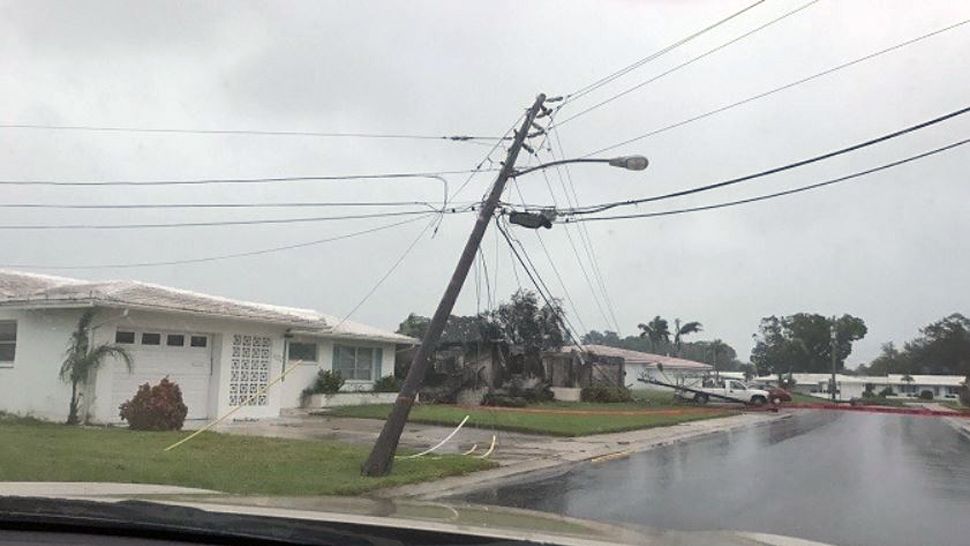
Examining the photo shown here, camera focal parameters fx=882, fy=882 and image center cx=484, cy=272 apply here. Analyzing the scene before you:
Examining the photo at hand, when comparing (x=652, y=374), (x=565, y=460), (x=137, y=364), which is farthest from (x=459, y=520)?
(x=652, y=374)

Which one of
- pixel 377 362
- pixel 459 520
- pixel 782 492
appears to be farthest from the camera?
pixel 377 362

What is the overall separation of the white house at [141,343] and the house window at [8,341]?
0.08 feet

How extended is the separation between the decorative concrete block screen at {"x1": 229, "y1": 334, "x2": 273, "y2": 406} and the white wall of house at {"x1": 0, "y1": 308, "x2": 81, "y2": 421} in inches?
179

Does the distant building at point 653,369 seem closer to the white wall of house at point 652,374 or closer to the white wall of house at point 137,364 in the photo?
the white wall of house at point 652,374

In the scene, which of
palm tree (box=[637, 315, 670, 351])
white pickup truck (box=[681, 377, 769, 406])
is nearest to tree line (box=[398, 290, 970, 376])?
palm tree (box=[637, 315, 670, 351])

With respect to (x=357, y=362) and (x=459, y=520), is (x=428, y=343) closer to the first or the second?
(x=459, y=520)

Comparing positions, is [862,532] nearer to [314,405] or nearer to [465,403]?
[314,405]

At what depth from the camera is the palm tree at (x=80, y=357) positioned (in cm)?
1895

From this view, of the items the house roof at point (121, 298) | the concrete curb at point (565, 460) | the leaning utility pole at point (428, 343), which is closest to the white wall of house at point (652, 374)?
the concrete curb at point (565, 460)

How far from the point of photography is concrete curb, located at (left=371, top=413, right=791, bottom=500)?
12438 mm

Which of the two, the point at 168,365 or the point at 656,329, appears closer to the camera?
the point at 168,365

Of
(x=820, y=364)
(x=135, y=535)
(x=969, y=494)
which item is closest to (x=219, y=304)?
(x=969, y=494)

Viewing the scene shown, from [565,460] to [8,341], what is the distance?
44.5ft

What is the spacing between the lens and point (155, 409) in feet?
59.1
